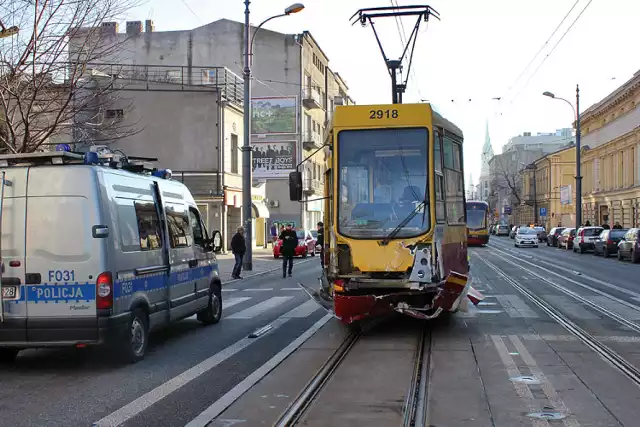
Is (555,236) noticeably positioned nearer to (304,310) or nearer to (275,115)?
(275,115)

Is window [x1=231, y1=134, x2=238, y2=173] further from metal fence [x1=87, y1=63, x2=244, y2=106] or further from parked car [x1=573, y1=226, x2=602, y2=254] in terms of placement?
parked car [x1=573, y1=226, x2=602, y2=254]

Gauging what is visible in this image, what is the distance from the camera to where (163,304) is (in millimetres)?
9352

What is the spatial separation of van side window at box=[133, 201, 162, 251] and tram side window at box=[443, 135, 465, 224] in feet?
13.8

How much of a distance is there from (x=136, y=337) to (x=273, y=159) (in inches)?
1235

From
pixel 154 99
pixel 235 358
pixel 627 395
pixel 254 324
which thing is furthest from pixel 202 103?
pixel 627 395

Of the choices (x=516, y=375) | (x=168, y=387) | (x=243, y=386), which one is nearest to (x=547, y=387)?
(x=516, y=375)

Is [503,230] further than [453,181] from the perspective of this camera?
Yes

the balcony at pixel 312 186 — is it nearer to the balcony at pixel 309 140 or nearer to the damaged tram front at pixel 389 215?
the balcony at pixel 309 140

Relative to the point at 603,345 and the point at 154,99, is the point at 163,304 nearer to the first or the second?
the point at 603,345

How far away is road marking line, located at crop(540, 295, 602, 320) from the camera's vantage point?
40.5 feet

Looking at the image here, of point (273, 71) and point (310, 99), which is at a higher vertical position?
point (273, 71)

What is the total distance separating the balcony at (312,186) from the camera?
53594mm

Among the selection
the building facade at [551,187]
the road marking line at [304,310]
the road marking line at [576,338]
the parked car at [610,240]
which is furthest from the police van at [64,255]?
Answer: the building facade at [551,187]

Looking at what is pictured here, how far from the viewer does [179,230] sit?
33.7 ft
